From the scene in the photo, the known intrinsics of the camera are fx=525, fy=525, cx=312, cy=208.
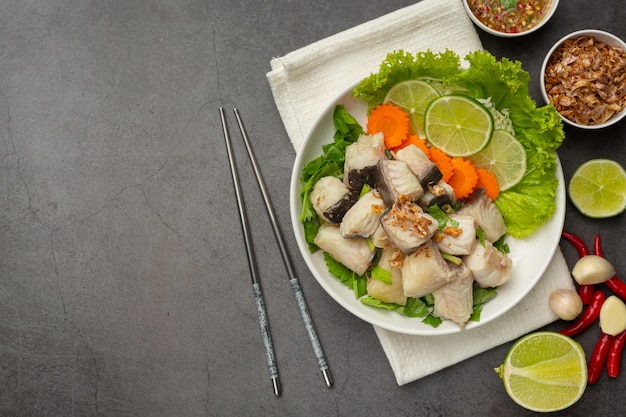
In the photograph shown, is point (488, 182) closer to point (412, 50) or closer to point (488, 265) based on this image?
point (488, 265)

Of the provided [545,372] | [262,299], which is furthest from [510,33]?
[262,299]

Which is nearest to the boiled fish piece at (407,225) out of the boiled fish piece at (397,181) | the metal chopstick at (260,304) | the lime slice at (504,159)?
the boiled fish piece at (397,181)

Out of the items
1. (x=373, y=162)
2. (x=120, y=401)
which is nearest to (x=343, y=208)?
(x=373, y=162)

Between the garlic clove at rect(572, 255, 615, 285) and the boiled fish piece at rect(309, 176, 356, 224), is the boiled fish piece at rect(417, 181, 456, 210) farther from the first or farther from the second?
the garlic clove at rect(572, 255, 615, 285)

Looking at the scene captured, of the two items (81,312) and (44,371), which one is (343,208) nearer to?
(81,312)

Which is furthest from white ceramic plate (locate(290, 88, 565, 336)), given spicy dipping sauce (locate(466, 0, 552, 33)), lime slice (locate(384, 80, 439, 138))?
spicy dipping sauce (locate(466, 0, 552, 33))
